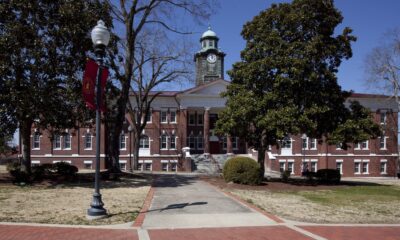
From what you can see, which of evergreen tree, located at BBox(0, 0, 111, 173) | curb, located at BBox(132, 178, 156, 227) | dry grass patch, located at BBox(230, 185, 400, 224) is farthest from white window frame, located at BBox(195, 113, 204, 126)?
curb, located at BBox(132, 178, 156, 227)

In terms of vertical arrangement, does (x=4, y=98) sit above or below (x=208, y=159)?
above

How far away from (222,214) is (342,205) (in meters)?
5.58

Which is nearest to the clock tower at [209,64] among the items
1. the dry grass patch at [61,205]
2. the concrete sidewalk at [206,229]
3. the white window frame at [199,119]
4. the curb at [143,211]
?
the white window frame at [199,119]

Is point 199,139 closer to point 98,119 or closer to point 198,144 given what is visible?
point 198,144

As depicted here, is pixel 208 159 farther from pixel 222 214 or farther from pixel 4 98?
pixel 222 214

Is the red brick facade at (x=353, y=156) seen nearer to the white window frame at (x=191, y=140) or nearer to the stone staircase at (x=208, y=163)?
the stone staircase at (x=208, y=163)

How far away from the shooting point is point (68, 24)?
20062 mm

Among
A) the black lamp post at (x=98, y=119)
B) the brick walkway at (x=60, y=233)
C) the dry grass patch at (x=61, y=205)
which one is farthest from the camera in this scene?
the black lamp post at (x=98, y=119)

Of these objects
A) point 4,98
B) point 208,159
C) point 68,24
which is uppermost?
point 68,24

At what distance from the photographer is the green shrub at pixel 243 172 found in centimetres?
2270

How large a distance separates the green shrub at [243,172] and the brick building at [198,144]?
22.2 m

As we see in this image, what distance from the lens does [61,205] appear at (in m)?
13.2

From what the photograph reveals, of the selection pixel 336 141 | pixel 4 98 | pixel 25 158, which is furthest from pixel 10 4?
pixel 336 141

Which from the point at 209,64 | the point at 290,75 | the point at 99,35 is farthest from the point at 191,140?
the point at 99,35
